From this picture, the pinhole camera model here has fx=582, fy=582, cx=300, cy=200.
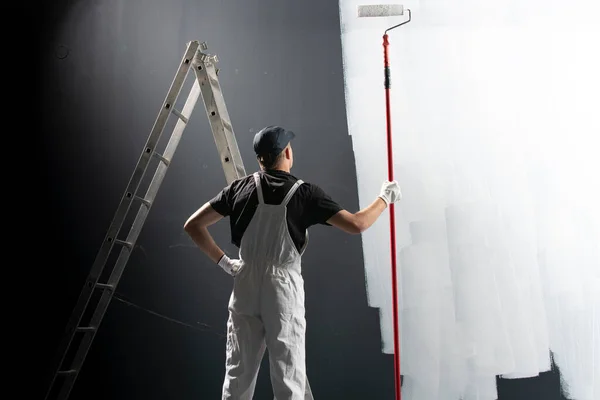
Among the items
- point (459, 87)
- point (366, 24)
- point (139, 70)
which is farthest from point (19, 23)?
point (459, 87)

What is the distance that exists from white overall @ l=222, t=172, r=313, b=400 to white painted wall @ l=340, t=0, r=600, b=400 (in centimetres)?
78

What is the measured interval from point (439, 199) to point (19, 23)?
2.15 meters

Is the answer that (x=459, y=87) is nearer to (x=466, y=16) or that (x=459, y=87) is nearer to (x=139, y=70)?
(x=466, y=16)

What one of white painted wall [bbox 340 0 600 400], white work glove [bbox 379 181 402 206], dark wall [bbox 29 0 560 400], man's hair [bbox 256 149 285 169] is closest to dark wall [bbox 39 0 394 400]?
dark wall [bbox 29 0 560 400]

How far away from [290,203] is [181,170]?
38.7 inches

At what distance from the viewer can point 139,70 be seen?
9.13 ft

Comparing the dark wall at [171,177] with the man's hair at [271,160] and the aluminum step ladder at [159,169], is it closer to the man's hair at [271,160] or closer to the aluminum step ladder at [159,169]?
the aluminum step ladder at [159,169]

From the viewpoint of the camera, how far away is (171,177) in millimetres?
2734

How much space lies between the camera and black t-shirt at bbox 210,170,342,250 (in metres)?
1.93

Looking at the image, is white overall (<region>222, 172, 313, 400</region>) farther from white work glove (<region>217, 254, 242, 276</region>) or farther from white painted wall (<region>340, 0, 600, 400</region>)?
white painted wall (<region>340, 0, 600, 400</region>)

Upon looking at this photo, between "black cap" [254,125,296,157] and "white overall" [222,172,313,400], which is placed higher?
"black cap" [254,125,296,157]

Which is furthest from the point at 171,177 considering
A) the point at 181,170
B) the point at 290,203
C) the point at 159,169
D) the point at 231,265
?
the point at 290,203

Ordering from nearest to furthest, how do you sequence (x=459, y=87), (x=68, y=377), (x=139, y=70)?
(x=68, y=377), (x=459, y=87), (x=139, y=70)

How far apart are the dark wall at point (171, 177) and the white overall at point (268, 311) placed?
73cm
